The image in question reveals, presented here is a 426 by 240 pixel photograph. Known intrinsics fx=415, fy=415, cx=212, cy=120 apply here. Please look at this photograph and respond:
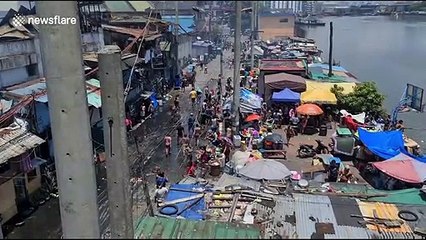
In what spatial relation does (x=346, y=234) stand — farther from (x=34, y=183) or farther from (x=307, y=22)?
(x=307, y=22)

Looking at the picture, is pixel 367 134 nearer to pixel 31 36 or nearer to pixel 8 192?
pixel 8 192

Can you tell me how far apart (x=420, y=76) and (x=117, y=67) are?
74.2 feet

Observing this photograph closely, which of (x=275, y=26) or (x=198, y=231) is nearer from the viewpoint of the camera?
(x=198, y=231)

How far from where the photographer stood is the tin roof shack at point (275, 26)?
219 ft

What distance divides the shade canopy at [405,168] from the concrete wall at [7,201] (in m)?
12.1

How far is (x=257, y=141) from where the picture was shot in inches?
743

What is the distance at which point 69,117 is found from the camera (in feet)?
20.5

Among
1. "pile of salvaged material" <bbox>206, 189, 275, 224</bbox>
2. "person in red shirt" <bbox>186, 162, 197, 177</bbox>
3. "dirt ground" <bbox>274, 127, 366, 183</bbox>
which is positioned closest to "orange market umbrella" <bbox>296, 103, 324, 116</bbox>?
"dirt ground" <bbox>274, 127, 366, 183</bbox>

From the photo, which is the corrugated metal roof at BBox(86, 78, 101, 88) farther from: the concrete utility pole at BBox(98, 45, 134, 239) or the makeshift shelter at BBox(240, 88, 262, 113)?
the concrete utility pole at BBox(98, 45, 134, 239)

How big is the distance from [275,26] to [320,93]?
4687 cm

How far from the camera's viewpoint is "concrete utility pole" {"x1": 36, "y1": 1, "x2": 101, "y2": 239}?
235 inches

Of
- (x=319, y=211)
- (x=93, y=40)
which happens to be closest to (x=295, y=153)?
(x=319, y=211)

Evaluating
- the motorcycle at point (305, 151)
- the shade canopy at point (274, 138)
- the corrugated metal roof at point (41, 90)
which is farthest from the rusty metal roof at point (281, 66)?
the corrugated metal roof at point (41, 90)

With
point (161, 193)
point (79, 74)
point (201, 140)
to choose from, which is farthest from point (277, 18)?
point (79, 74)
